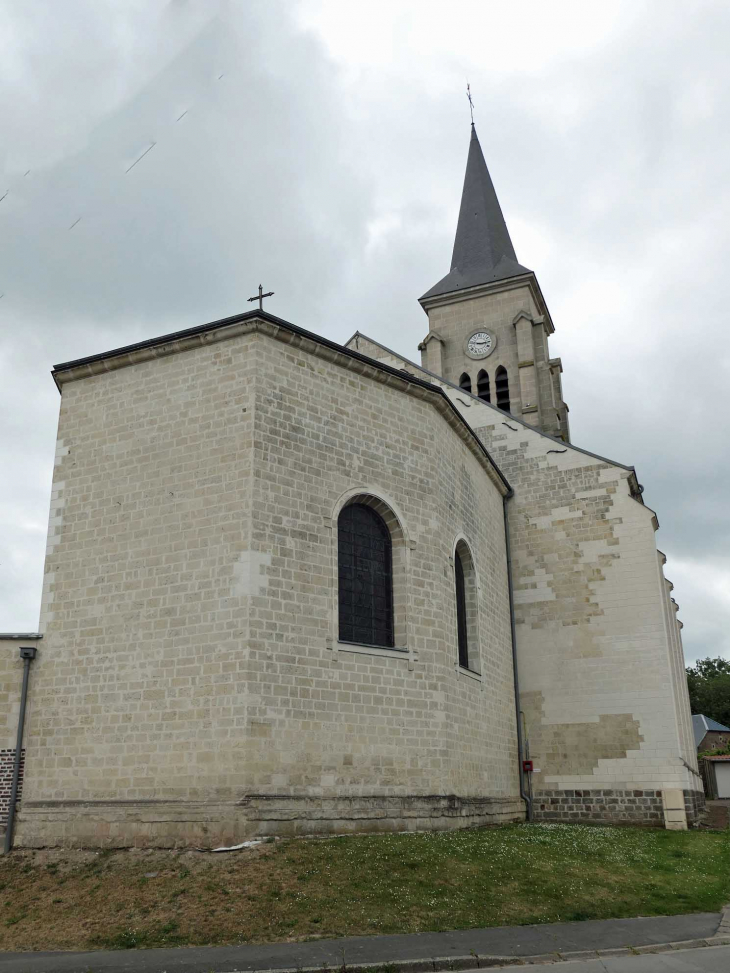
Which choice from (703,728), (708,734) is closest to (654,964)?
(703,728)

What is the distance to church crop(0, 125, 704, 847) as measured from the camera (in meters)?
11.3

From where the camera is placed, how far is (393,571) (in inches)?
543

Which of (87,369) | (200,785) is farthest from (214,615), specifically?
(87,369)

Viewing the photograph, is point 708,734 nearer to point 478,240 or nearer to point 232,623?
point 478,240

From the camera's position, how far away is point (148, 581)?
1234 centimetres

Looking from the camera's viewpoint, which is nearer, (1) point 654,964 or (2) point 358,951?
(1) point 654,964

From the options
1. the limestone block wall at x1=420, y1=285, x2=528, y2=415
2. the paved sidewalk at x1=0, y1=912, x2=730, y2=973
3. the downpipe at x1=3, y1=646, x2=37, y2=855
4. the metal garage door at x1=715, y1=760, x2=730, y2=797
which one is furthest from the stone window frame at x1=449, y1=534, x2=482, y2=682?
the metal garage door at x1=715, y1=760, x2=730, y2=797

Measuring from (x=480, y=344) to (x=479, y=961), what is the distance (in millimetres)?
24932

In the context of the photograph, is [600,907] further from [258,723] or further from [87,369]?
[87,369]

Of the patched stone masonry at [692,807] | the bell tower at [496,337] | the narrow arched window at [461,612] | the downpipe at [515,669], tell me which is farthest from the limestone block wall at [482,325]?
the patched stone masonry at [692,807]

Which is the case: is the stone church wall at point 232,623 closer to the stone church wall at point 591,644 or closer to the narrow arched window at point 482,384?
the stone church wall at point 591,644

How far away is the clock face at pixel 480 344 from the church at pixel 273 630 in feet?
42.7

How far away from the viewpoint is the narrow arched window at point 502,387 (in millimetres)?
29516

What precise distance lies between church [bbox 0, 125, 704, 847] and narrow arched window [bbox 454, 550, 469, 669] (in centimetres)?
6
